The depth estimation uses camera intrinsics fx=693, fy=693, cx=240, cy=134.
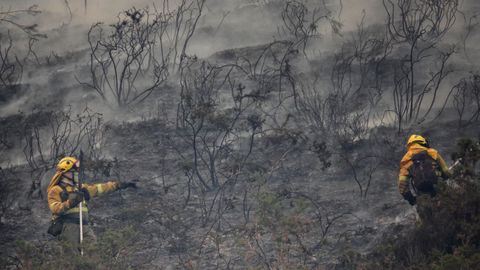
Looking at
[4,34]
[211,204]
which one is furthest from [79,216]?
[4,34]

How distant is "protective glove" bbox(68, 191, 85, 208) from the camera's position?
928cm

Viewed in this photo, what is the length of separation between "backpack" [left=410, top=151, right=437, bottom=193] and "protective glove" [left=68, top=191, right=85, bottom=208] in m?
4.36

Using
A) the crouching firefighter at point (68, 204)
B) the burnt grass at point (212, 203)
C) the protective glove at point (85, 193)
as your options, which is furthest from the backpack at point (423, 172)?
the protective glove at point (85, 193)

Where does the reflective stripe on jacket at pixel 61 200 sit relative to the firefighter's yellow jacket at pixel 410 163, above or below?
above

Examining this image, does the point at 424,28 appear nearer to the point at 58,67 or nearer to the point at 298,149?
the point at 298,149

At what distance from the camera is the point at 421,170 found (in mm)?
8570

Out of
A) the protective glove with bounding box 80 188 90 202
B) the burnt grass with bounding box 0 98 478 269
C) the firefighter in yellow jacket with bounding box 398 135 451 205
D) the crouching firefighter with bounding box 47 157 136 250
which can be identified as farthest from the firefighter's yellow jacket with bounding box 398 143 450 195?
the protective glove with bounding box 80 188 90 202

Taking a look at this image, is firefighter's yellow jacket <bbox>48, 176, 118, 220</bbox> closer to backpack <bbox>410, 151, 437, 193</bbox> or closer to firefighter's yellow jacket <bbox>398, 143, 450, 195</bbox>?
firefighter's yellow jacket <bbox>398, 143, 450, 195</bbox>

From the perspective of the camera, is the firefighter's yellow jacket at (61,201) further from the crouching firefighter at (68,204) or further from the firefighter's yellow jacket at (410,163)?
the firefighter's yellow jacket at (410,163)

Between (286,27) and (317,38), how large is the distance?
2.35 ft

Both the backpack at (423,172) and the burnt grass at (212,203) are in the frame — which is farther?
the burnt grass at (212,203)

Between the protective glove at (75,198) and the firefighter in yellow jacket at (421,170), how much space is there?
13.9 ft

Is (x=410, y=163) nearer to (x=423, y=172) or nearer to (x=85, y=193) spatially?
(x=423, y=172)

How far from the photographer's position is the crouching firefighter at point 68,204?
9.28m
